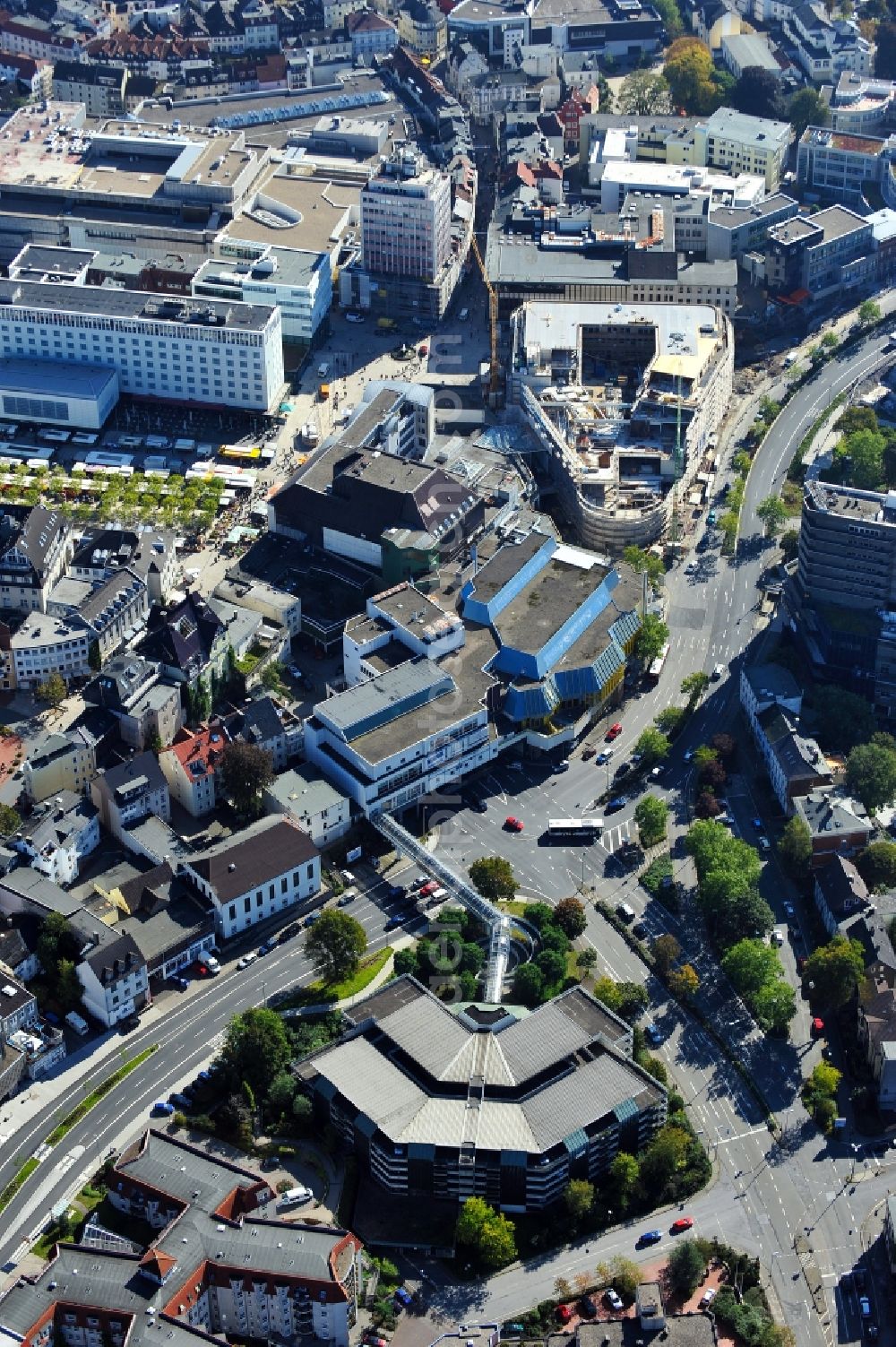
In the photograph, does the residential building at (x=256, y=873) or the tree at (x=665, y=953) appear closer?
the tree at (x=665, y=953)

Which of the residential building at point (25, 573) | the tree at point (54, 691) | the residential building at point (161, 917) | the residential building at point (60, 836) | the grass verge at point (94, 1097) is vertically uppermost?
the residential building at point (25, 573)

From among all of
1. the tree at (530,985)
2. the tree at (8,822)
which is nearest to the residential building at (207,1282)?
the tree at (530,985)

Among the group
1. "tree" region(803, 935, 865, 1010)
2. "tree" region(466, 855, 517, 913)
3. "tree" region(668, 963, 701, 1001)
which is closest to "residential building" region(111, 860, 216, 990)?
"tree" region(466, 855, 517, 913)

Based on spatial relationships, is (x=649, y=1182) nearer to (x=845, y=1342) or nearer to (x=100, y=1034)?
(x=845, y=1342)

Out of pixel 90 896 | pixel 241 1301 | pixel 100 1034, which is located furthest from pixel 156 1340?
pixel 90 896

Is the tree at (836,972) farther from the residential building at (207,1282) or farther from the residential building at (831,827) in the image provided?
the residential building at (207,1282)

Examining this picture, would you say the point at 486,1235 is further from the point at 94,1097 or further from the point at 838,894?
the point at 838,894

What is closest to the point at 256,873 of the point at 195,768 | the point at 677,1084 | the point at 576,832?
the point at 195,768
